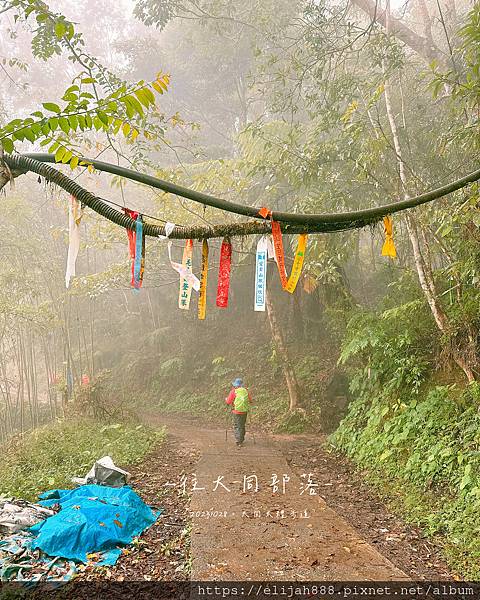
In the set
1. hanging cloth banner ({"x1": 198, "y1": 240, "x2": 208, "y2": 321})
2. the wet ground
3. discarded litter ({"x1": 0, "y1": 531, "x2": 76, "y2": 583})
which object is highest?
hanging cloth banner ({"x1": 198, "y1": 240, "x2": 208, "y2": 321})

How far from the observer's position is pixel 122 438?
324 inches

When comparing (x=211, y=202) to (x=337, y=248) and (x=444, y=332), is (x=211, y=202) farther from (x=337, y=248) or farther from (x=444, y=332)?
(x=337, y=248)

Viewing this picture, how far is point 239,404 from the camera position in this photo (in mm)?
8156

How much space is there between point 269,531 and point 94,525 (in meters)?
1.64

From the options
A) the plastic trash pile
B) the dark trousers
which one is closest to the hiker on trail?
the dark trousers

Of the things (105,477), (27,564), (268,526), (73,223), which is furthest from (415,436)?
(73,223)

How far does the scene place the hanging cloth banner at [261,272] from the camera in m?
3.00

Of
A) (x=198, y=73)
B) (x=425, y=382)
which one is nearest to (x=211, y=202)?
(x=425, y=382)

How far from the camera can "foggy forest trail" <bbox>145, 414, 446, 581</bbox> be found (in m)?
3.67

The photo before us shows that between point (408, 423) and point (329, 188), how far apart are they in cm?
399

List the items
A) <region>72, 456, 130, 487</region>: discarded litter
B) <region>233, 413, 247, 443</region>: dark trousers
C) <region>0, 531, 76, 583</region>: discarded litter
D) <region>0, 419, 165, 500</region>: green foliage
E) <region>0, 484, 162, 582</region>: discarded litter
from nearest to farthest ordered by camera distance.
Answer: <region>0, 531, 76, 583</region>: discarded litter → <region>0, 484, 162, 582</region>: discarded litter → <region>72, 456, 130, 487</region>: discarded litter → <region>0, 419, 165, 500</region>: green foliage → <region>233, 413, 247, 443</region>: dark trousers

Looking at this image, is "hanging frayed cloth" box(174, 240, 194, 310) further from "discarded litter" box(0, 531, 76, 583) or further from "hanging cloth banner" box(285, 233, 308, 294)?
"discarded litter" box(0, 531, 76, 583)

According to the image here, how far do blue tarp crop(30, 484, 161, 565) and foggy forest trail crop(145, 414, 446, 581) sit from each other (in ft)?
2.00

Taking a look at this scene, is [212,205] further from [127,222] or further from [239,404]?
[239,404]
